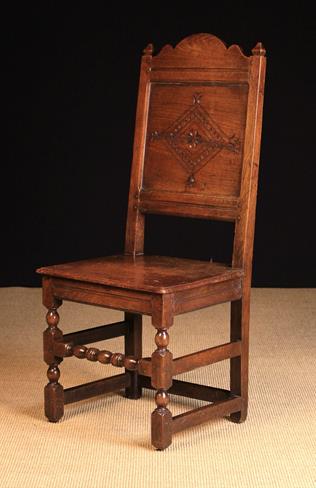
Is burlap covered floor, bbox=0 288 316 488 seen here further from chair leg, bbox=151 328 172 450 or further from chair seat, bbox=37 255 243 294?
chair seat, bbox=37 255 243 294

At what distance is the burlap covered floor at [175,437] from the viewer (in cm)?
344

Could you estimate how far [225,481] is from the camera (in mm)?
3393

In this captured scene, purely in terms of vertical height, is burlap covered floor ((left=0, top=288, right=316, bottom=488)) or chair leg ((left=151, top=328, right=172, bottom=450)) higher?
chair leg ((left=151, top=328, right=172, bottom=450))

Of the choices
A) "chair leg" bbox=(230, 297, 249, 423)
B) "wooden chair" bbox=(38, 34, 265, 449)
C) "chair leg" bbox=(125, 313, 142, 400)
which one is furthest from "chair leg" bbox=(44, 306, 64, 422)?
"chair leg" bbox=(230, 297, 249, 423)

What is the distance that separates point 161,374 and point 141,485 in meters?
0.39

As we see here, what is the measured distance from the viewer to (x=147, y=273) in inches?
149

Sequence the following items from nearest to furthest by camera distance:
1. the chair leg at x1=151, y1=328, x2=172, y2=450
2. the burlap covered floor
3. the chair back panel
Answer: the burlap covered floor → the chair leg at x1=151, y1=328, x2=172, y2=450 → the chair back panel

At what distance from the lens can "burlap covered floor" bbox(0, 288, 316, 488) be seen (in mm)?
3438

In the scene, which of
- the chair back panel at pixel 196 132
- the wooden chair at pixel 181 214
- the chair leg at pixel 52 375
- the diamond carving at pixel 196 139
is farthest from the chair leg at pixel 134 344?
the diamond carving at pixel 196 139

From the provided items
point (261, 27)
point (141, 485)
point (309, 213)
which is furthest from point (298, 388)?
point (261, 27)

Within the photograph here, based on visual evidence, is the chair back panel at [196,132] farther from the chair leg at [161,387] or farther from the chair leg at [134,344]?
the chair leg at [161,387]

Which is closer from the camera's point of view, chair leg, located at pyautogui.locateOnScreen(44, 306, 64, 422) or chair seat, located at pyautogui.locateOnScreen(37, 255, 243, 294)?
chair seat, located at pyautogui.locateOnScreen(37, 255, 243, 294)

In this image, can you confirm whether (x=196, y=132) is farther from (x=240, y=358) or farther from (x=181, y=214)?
(x=240, y=358)

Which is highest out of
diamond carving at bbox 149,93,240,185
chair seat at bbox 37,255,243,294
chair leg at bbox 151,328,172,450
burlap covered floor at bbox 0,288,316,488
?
diamond carving at bbox 149,93,240,185
